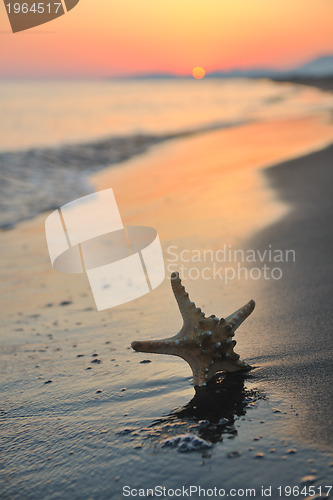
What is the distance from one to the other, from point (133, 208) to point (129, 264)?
105 inches

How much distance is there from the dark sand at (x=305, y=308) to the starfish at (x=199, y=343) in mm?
318

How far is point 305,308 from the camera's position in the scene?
12.5 ft

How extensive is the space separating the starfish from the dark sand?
318 millimetres

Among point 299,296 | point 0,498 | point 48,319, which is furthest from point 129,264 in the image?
point 0,498

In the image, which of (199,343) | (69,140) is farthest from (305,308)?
(69,140)

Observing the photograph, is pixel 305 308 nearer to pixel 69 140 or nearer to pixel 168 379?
pixel 168 379

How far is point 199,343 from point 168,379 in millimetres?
353

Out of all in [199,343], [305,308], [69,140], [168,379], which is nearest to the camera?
[199,343]

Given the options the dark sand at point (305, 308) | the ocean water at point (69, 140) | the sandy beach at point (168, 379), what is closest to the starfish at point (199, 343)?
the sandy beach at point (168, 379)

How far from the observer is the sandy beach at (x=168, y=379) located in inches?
86.4

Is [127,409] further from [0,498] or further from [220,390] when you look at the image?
[0,498]

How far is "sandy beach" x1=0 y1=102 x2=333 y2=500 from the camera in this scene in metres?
2.19

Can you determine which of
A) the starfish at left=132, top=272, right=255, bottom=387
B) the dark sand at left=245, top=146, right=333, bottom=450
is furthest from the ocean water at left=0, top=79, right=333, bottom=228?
the starfish at left=132, top=272, right=255, bottom=387

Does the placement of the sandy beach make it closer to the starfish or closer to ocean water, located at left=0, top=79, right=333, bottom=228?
the starfish
